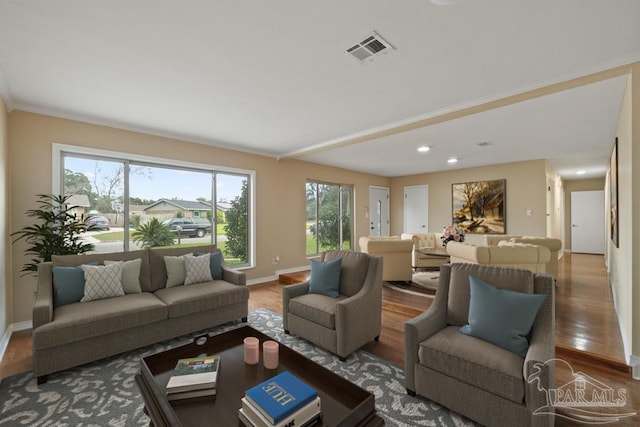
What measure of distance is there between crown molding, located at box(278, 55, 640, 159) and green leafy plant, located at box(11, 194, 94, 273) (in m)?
3.72

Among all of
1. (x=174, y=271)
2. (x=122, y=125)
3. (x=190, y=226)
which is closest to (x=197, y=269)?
(x=174, y=271)

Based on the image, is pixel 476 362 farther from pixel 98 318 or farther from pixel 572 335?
pixel 98 318

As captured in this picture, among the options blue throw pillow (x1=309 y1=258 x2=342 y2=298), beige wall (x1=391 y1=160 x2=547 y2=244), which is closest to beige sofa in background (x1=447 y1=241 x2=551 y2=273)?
blue throw pillow (x1=309 y1=258 x2=342 y2=298)

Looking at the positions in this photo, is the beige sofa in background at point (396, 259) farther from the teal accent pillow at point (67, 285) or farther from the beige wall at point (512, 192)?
the teal accent pillow at point (67, 285)

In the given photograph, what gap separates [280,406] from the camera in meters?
1.21

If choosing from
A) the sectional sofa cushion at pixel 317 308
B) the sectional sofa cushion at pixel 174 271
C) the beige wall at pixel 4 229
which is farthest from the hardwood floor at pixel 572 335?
the sectional sofa cushion at pixel 174 271

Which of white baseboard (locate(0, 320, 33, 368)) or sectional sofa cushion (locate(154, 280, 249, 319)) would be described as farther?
sectional sofa cushion (locate(154, 280, 249, 319))

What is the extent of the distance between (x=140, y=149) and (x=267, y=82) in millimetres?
2563

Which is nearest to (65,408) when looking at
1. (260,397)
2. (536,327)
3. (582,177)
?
(260,397)

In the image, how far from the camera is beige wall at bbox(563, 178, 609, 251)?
28.7 feet

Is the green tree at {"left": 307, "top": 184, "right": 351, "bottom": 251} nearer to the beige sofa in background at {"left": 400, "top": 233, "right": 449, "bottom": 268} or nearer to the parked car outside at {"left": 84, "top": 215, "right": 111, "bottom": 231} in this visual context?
the beige sofa in background at {"left": 400, "top": 233, "right": 449, "bottom": 268}

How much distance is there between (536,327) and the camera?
1812 mm

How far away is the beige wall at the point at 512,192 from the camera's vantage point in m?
6.11

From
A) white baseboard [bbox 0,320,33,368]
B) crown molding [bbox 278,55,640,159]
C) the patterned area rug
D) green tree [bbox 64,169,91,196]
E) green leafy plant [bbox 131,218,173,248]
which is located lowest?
the patterned area rug
